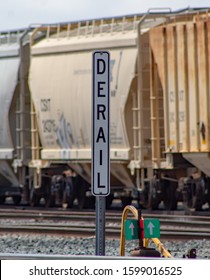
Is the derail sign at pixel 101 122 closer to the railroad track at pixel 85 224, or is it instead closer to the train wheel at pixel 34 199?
the railroad track at pixel 85 224

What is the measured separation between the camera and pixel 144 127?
2525 centimetres

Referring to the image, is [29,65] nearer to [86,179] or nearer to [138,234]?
[86,179]

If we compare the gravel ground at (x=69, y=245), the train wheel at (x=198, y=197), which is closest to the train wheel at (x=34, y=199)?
the train wheel at (x=198, y=197)

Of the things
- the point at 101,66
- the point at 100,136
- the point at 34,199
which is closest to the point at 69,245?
the point at 100,136

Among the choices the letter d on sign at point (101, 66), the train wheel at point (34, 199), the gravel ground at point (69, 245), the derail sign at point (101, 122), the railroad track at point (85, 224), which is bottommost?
the gravel ground at point (69, 245)

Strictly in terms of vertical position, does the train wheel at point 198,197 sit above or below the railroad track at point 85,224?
above

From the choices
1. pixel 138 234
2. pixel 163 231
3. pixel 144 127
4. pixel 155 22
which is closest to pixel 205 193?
pixel 144 127

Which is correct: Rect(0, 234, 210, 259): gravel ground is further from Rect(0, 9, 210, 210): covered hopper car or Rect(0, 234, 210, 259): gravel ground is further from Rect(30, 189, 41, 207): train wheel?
Rect(30, 189, 41, 207): train wheel

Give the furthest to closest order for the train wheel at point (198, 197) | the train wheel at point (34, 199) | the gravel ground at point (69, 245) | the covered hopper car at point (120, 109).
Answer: the train wheel at point (34, 199)
the train wheel at point (198, 197)
the covered hopper car at point (120, 109)
the gravel ground at point (69, 245)

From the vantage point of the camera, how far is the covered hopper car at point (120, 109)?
2333 cm

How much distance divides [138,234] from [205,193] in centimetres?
1487

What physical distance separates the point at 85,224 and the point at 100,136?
1309 cm

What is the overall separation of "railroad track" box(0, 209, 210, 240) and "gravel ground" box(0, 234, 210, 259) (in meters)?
0.53

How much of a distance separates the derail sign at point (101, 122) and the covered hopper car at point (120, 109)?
13907 mm
